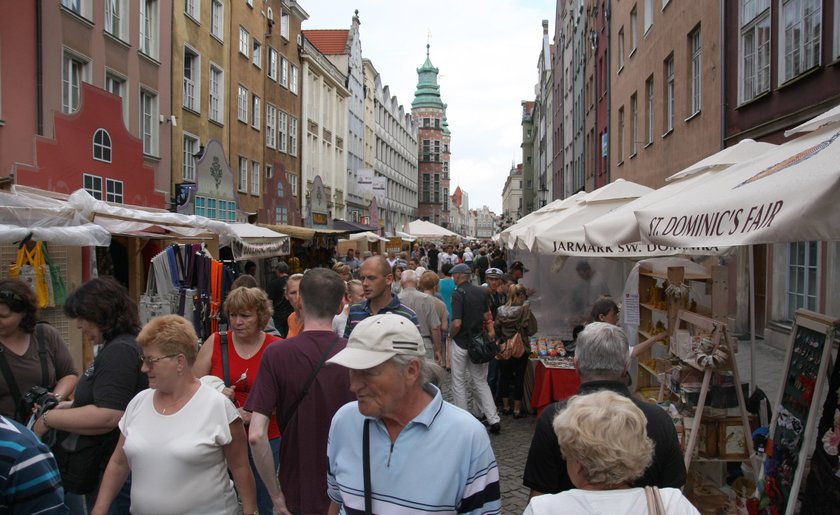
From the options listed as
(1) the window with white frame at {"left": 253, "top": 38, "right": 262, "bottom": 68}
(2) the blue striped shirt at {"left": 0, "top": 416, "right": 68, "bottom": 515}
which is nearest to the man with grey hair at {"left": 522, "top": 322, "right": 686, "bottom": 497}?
(2) the blue striped shirt at {"left": 0, "top": 416, "right": 68, "bottom": 515}

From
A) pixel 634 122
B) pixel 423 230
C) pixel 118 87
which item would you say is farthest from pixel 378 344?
pixel 423 230

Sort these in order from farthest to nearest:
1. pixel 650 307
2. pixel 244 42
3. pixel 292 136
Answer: pixel 292 136 → pixel 244 42 → pixel 650 307

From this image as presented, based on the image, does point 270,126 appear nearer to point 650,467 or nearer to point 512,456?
point 512,456

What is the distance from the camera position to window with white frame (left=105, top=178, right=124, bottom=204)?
13.8 metres

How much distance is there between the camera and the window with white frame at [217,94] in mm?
22812

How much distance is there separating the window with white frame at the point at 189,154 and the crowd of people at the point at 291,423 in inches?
666

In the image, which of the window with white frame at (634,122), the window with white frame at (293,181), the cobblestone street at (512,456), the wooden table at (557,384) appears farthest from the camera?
the window with white frame at (293,181)

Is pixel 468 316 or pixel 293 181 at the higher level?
pixel 293 181

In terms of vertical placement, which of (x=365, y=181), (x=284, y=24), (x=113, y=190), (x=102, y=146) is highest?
(x=284, y=24)

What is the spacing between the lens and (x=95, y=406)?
341 cm

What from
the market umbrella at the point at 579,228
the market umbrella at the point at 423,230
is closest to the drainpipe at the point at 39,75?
the market umbrella at the point at 579,228

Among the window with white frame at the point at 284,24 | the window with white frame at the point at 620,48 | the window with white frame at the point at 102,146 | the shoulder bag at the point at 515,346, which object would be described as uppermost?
the window with white frame at the point at 284,24

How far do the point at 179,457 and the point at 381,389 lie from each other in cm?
128

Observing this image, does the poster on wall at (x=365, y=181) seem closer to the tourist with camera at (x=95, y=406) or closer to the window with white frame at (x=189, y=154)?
the window with white frame at (x=189, y=154)
